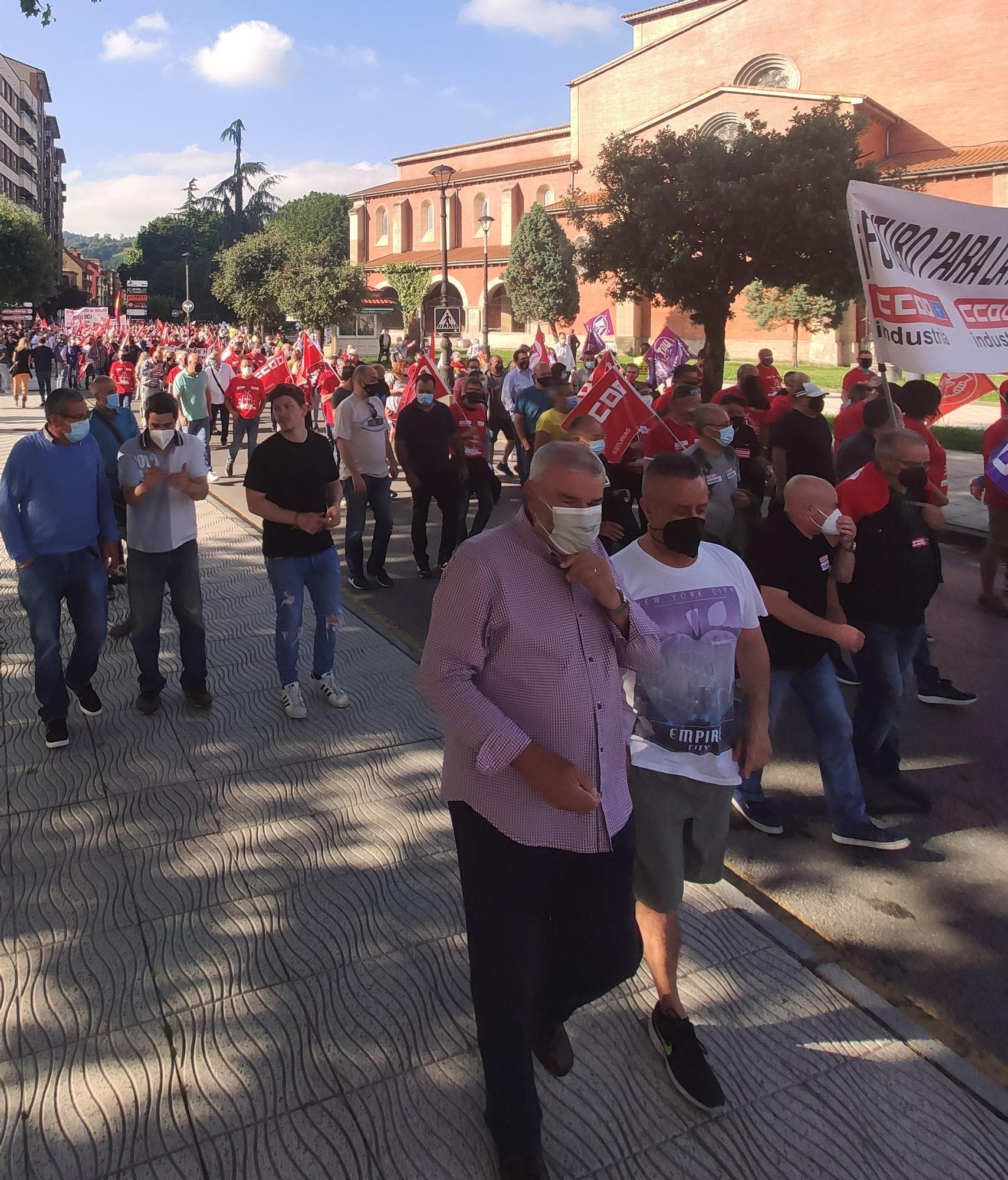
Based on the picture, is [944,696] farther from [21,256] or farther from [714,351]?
[21,256]

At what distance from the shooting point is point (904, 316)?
20.0 feet

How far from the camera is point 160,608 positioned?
594cm

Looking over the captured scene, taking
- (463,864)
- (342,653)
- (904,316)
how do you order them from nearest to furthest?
(463,864) < (904,316) < (342,653)

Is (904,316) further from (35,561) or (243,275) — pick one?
(243,275)

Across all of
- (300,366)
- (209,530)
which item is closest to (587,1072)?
(209,530)

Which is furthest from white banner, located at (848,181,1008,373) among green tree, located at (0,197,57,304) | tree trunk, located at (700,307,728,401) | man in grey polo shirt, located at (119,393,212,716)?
Answer: green tree, located at (0,197,57,304)

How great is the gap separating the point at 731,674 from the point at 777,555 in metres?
1.29

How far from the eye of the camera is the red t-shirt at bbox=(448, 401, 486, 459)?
1031cm

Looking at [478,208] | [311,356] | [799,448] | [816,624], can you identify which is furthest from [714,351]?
[478,208]

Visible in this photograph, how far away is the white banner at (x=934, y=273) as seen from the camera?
6.10 metres

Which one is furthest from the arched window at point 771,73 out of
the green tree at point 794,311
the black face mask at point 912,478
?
the black face mask at point 912,478

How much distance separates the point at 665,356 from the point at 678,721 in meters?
16.7

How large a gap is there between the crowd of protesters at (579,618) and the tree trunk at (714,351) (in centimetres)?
1250

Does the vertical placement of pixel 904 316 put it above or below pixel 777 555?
above
